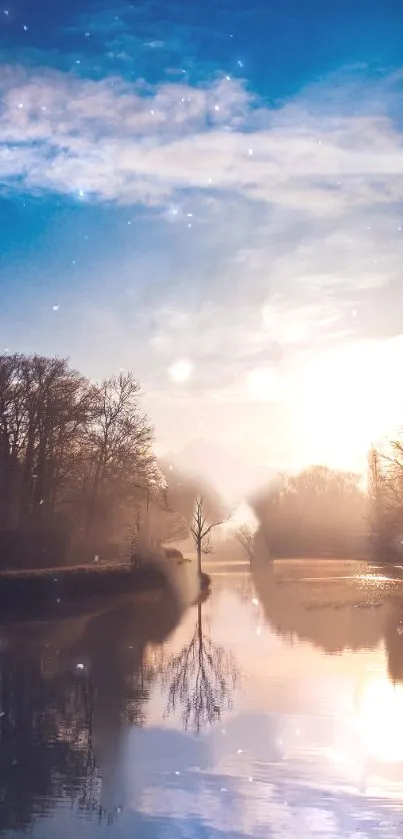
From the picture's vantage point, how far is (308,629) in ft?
100

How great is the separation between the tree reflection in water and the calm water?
0.05m

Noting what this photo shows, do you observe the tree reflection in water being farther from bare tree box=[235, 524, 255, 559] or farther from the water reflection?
bare tree box=[235, 524, 255, 559]

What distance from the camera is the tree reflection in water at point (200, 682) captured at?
1538cm

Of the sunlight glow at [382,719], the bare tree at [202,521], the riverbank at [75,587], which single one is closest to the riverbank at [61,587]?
the riverbank at [75,587]

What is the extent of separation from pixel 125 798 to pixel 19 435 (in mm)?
46794

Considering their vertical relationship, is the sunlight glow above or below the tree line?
below

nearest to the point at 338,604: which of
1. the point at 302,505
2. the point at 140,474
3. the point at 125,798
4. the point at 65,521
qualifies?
the point at 65,521

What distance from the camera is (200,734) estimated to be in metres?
13.7

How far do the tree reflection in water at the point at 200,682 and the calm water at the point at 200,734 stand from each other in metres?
0.05

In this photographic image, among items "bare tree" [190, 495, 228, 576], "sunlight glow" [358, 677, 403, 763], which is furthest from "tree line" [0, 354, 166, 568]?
"sunlight glow" [358, 677, 403, 763]

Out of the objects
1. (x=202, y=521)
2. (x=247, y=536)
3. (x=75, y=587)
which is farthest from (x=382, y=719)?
(x=247, y=536)

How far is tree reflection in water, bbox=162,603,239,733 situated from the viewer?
1538cm

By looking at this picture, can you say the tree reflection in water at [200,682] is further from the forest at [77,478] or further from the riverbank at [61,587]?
the forest at [77,478]

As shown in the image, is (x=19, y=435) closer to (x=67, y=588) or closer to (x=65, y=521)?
(x=65, y=521)
